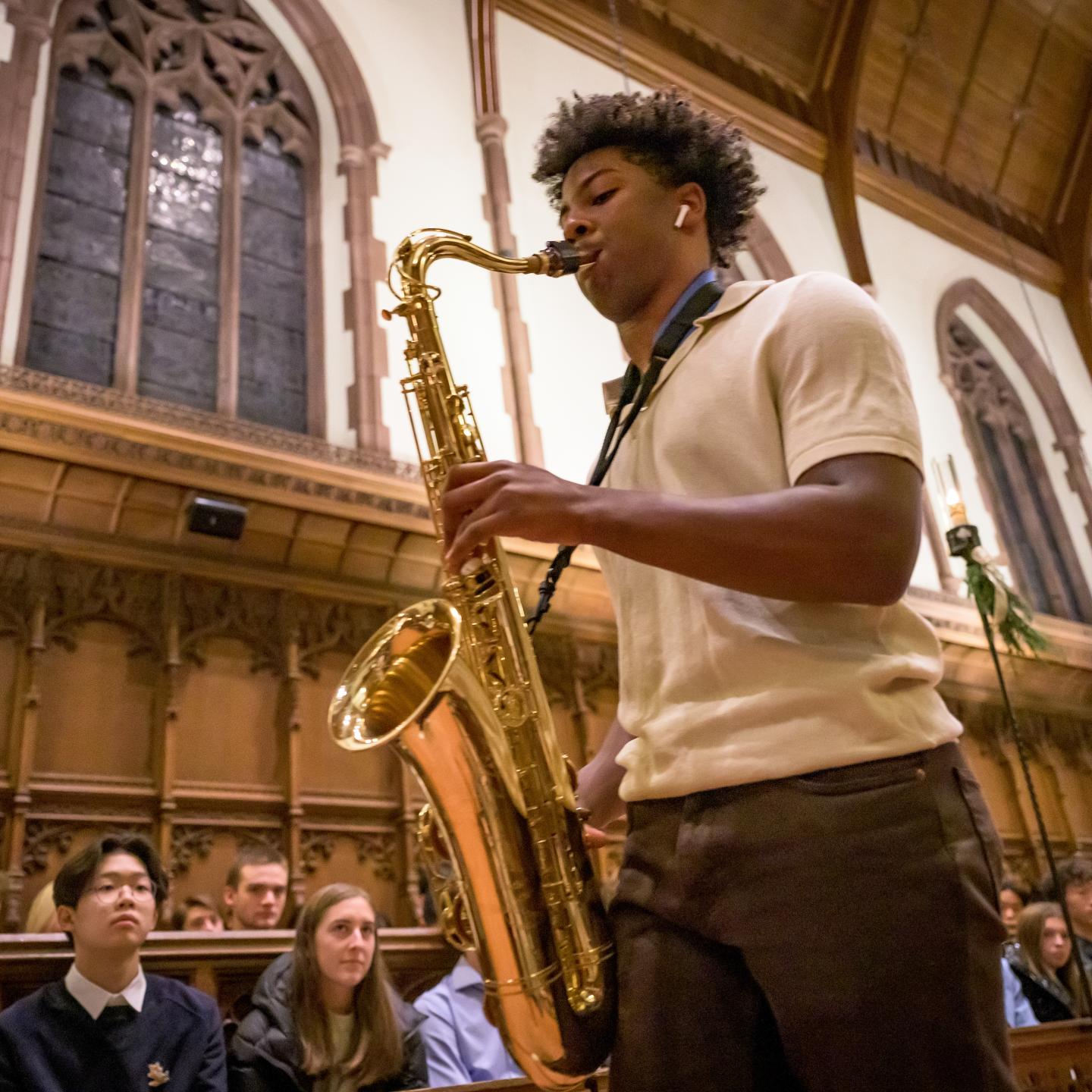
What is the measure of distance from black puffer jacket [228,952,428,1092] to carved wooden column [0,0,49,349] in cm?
361

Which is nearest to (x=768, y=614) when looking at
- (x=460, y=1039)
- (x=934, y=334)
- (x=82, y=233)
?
(x=460, y=1039)

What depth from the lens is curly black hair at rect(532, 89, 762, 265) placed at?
1.60 m

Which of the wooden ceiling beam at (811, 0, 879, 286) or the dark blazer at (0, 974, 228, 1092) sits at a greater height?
the wooden ceiling beam at (811, 0, 879, 286)

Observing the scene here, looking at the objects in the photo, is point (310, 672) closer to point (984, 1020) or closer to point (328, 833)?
point (328, 833)

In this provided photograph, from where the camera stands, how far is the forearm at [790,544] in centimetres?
108

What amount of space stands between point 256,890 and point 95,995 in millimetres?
1311

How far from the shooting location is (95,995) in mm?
2852

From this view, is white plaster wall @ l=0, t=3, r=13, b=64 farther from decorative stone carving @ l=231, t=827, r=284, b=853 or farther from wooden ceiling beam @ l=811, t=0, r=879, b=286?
wooden ceiling beam @ l=811, t=0, r=879, b=286

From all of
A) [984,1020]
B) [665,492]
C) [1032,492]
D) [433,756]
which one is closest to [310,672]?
[433,756]

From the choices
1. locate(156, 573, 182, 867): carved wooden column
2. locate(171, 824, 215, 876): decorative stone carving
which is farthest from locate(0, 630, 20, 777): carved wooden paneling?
locate(171, 824, 215, 876): decorative stone carving

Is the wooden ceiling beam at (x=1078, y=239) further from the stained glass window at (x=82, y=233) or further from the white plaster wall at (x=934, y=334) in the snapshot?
the stained glass window at (x=82, y=233)

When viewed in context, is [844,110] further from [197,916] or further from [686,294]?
[686,294]

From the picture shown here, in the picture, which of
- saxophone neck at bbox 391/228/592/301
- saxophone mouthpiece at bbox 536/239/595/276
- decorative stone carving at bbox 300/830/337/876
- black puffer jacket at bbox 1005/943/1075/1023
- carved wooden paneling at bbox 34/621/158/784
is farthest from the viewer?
decorative stone carving at bbox 300/830/337/876

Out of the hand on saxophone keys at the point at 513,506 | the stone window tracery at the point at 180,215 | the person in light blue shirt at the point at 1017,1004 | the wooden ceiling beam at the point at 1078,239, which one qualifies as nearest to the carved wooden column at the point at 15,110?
the stone window tracery at the point at 180,215
